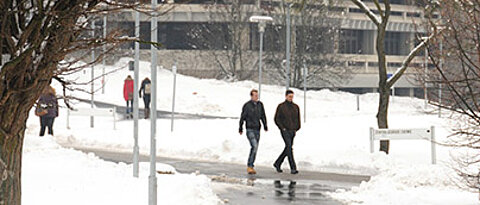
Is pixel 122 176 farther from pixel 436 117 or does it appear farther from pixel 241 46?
pixel 241 46

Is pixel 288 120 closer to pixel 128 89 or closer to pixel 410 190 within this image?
pixel 410 190

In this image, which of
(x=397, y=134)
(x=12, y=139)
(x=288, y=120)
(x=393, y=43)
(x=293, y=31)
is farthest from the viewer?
(x=393, y=43)

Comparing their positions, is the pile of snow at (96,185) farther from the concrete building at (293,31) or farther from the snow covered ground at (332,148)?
the concrete building at (293,31)

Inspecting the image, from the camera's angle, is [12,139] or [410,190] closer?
[12,139]

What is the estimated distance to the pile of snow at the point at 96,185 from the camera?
40.5 feet

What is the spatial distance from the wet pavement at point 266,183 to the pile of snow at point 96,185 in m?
0.83

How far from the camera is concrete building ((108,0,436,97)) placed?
62.0 meters

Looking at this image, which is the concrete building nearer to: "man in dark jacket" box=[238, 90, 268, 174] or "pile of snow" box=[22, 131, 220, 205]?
"man in dark jacket" box=[238, 90, 268, 174]

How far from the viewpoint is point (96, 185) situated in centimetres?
1338

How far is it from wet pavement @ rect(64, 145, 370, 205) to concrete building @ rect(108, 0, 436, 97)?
33.4m

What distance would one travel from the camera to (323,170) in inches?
777

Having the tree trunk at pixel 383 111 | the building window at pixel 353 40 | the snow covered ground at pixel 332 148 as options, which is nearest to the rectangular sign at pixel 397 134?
the snow covered ground at pixel 332 148

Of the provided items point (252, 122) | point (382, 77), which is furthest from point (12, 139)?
point (382, 77)

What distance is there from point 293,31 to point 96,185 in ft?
157
